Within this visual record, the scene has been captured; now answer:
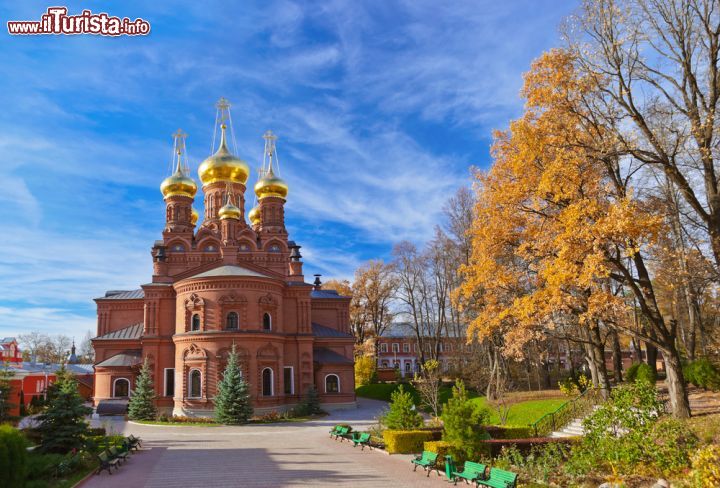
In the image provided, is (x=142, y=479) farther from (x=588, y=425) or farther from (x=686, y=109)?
(x=686, y=109)

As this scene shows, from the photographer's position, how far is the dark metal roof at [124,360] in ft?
109

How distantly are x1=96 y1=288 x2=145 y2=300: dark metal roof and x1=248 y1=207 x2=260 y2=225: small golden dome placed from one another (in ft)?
37.5

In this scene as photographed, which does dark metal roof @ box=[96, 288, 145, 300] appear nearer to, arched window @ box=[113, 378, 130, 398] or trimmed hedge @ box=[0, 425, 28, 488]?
arched window @ box=[113, 378, 130, 398]

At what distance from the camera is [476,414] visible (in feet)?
47.5

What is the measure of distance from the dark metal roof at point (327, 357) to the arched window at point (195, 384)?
7.96 meters

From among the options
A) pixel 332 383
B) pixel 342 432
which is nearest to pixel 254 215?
pixel 332 383

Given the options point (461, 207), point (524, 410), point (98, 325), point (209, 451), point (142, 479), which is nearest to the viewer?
point (142, 479)

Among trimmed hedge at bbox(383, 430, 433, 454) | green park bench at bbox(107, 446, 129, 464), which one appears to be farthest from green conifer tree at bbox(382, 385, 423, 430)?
green park bench at bbox(107, 446, 129, 464)

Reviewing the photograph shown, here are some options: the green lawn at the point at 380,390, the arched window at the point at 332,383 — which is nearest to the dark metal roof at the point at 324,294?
the arched window at the point at 332,383

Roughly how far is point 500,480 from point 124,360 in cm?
2851

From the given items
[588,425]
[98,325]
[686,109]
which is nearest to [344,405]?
[98,325]

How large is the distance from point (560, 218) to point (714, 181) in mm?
4042

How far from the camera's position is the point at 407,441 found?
55.0 ft

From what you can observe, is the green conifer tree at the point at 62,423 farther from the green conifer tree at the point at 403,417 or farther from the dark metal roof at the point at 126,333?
the dark metal roof at the point at 126,333
